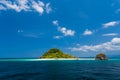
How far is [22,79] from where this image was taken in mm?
41406

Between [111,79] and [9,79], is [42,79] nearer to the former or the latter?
[9,79]

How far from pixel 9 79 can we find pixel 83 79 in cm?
1741

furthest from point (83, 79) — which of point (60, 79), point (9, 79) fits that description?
point (9, 79)

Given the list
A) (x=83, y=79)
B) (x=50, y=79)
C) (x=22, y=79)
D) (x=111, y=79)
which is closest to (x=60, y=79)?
(x=50, y=79)

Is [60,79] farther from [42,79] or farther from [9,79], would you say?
[9,79]

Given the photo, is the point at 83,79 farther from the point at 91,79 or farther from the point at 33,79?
the point at 33,79

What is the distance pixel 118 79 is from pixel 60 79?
44.4 feet

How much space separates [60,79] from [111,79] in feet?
39.1

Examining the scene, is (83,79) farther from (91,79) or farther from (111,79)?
(111,79)

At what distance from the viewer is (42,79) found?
41.7m

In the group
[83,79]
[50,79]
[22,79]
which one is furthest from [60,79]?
[22,79]

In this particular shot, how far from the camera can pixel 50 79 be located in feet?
138

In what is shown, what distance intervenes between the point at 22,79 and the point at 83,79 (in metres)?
14.1

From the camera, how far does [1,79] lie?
42.5 metres
